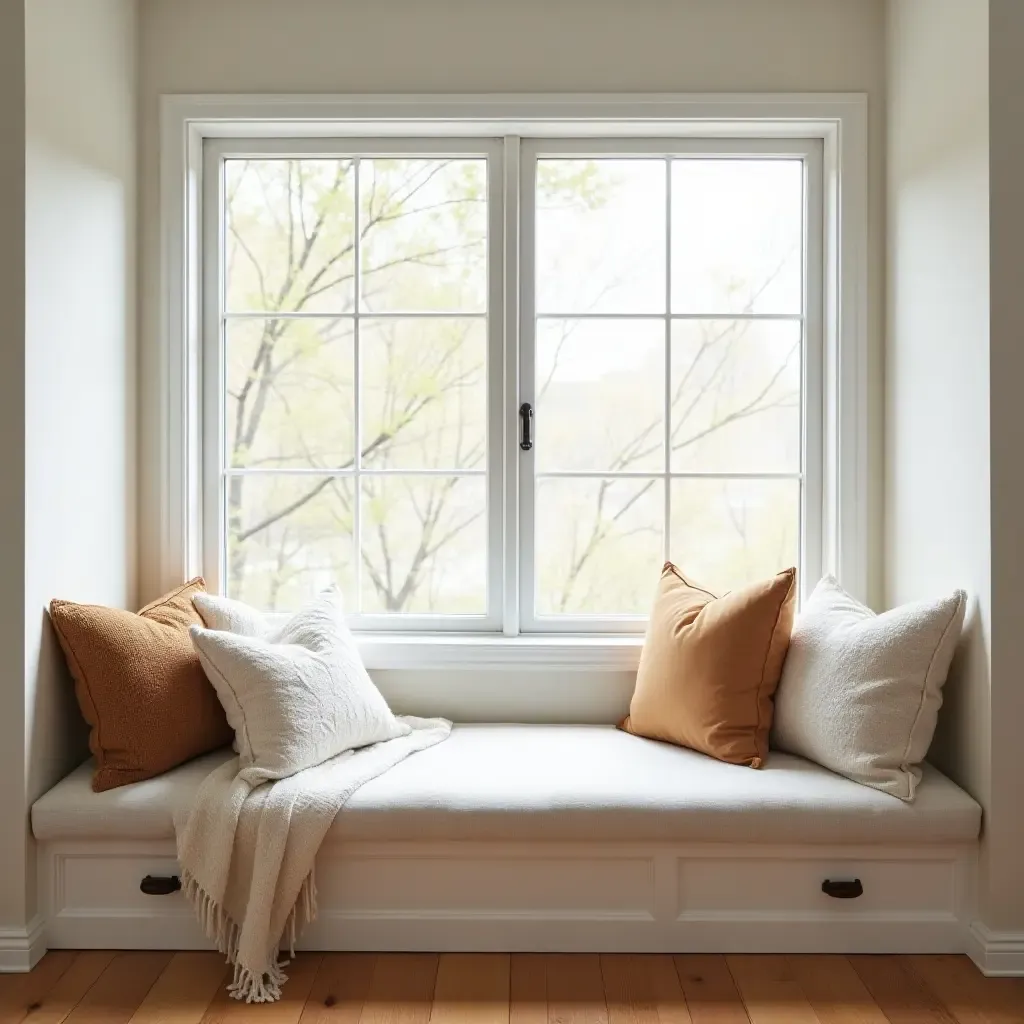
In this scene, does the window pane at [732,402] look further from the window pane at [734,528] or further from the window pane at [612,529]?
the window pane at [612,529]

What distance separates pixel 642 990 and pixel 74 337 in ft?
6.47

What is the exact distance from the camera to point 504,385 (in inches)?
111

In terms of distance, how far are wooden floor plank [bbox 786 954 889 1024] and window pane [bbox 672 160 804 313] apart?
1.71m

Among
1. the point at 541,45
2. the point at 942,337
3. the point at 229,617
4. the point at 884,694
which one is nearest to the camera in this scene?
the point at 884,694

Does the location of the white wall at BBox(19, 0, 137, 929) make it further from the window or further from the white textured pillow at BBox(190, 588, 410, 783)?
the white textured pillow at BBox(190, 588, 410, 783)

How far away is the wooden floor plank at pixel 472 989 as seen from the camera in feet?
6.46

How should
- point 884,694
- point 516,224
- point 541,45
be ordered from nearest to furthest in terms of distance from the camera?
1. point 884,694
2. point 541,45
3. point 516,224

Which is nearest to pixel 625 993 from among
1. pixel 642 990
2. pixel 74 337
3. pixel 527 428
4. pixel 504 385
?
pixel 642 990

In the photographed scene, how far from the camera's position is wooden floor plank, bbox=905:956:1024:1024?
199 cm

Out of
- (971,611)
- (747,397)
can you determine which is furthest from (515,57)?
(971,611)

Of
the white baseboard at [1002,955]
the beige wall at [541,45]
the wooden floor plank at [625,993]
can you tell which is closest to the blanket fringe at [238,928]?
the wooden floor plank at [625,993]

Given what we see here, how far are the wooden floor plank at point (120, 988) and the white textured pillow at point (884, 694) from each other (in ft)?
5.18

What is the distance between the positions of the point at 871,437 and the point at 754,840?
1178mm
